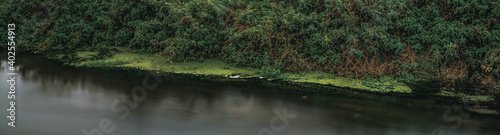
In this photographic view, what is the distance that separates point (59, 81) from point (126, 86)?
1263mm

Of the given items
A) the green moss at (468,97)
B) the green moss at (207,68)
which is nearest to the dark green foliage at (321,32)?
the green moss at (207,68)

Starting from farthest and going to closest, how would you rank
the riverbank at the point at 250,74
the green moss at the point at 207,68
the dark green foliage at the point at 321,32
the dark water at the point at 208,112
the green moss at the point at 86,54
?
the green moss at the point at 86,54
the dark green foliage at the point at 321,32
the green moss at the point at 207,68
the riverbank at the point at 250,74
the dark water at the point at 208,112

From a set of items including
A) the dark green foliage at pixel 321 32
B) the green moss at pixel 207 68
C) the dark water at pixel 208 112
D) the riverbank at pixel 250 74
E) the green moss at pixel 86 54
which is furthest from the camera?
the green moss at pixel 86 54

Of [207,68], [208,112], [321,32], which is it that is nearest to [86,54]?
[207,68]

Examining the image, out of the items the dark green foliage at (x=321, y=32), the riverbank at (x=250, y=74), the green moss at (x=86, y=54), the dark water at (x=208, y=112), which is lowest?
the dark water at (x=208, y=112)

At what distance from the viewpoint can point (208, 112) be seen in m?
5.75

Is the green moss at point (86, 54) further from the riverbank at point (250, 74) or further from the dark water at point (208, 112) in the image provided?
the dark water at point (208, 112)

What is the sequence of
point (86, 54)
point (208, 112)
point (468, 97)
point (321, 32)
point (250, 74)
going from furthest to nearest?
point (86, 54) → point (321, 32) → point (250, 74) → point (468, 97) → point (208, 112)

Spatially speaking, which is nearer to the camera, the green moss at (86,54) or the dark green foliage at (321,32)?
the dark green foliage at (321,32)

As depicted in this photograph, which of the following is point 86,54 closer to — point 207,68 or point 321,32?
point 207,68

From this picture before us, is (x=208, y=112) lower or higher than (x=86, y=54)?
lower

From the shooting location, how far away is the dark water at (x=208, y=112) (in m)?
5.23

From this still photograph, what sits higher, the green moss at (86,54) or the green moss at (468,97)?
the green moss at (86,54)

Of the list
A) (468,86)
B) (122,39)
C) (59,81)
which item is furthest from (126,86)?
(468,86)
